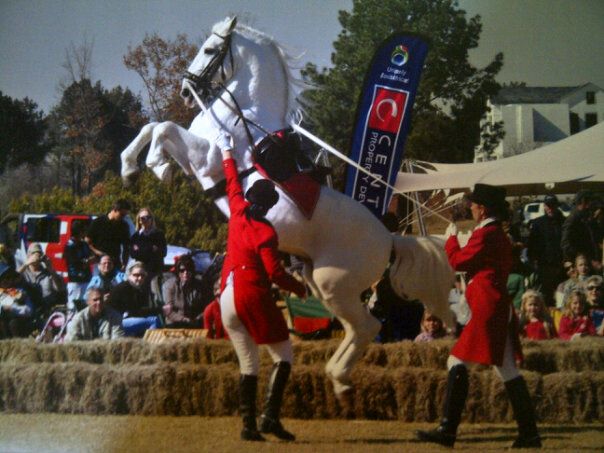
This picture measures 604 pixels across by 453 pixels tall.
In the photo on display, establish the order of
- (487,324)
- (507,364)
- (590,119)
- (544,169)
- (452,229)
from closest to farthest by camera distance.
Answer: (487,324) → (507,364) → (452,229) → (544,169) → (590,119)

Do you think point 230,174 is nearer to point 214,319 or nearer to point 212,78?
point 212,78

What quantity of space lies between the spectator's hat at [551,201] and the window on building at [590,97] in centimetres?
68

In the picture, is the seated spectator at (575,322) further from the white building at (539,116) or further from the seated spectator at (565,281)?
the white building at (539,116)

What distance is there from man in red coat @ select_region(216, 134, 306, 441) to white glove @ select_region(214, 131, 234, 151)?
15 centimetres

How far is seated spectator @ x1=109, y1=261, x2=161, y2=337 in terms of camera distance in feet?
18.8

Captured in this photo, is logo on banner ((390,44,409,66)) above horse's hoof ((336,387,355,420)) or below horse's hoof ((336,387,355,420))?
above

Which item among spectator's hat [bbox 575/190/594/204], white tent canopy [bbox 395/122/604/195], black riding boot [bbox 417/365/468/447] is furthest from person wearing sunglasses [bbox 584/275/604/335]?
black riding boot [bbox 417/365/468/447]

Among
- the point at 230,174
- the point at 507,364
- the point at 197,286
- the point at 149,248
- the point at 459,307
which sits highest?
the point at 230,174

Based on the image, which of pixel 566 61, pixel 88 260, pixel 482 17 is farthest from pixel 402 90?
pixel 88 260

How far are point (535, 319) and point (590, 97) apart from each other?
1575 mm

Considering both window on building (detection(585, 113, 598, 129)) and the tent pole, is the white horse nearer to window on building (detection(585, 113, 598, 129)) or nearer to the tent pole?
the tent pole

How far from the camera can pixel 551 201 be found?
234 inches

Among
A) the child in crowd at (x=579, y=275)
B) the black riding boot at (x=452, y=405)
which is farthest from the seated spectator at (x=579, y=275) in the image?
the black riding boot at (x=452, y=405)

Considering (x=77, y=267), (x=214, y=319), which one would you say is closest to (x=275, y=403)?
(x=214, y=319)
